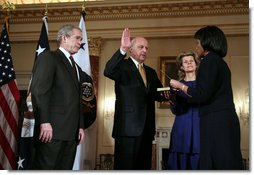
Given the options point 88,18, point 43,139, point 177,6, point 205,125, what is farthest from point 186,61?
point 88,18

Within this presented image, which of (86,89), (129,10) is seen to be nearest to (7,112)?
(86,89)

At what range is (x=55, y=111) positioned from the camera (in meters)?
2.95

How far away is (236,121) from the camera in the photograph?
2.77 metres

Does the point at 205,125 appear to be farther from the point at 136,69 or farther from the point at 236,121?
the point at 136,69

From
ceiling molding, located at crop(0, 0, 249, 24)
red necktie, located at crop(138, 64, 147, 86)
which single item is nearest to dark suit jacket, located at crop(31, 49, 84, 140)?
red necktie, located at crop(138, 64, 147, 86)

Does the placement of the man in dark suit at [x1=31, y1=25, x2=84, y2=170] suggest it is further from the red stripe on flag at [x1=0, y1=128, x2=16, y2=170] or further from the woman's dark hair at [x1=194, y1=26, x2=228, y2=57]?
the red stripe on flag at [x1=0, y1=128, x2=16, y2=170]

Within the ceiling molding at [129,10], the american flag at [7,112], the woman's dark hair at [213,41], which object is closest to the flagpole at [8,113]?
the american flag at [7,112]

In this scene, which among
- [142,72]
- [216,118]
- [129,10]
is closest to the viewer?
[216,118]

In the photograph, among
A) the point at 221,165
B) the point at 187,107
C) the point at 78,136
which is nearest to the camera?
the point at 221,165

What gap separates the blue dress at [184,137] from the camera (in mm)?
3178

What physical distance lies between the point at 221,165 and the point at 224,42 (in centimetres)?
93

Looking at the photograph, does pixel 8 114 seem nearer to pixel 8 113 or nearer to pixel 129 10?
pixel 8 113

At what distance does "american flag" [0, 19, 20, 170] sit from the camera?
4695mm

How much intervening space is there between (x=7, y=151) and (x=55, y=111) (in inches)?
82.5
